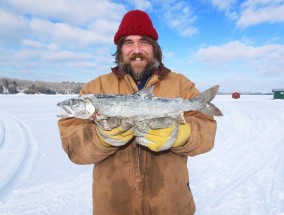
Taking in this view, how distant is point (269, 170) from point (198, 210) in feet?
8.93

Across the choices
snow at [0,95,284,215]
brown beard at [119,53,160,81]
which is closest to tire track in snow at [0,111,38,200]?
snow at [0,95,284,215]

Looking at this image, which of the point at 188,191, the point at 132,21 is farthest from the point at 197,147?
the point at 132,21

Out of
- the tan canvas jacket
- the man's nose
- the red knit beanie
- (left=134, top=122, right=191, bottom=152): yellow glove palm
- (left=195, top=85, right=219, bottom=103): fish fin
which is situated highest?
the red knit beanie

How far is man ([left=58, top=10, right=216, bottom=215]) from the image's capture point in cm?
290

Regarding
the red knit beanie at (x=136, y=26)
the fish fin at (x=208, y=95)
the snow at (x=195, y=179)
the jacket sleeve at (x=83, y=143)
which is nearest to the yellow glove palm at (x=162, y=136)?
the jacket sleeve at (x=83, y=143)

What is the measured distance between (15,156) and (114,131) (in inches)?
244

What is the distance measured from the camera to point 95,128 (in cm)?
305

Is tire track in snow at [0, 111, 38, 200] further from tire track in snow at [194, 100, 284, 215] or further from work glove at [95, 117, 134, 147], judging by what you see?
tire track in snow at [194, 100, 284, 215]

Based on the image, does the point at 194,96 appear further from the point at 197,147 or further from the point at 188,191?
the point at 188,191

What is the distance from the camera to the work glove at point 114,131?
282 centimetres

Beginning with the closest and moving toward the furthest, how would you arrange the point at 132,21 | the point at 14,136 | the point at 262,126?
the point at 132,21, the point at 14,136, the point at 262,126

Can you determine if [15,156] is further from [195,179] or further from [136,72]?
[136,72]

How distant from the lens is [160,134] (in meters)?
2.89

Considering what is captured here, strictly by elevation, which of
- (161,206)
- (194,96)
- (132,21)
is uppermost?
(132,21)
